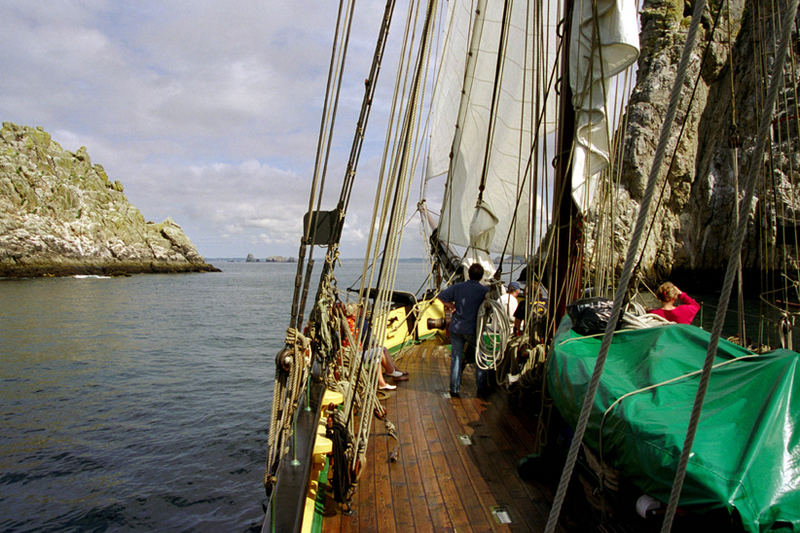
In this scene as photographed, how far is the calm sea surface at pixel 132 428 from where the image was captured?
6129 millimetres

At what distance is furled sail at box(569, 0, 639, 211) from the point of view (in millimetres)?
4117

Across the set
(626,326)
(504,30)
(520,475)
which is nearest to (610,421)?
(626,326)

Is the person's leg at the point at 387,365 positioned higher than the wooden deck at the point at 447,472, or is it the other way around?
the person's leg at the point at 387,365

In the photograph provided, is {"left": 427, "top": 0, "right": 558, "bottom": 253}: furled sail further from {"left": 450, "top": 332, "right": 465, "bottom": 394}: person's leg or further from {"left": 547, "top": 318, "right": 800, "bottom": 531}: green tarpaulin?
{"left": 547, "top": 318, "right": 800, "bottom": 531}: green tarpaulin

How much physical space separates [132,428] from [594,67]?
941cm

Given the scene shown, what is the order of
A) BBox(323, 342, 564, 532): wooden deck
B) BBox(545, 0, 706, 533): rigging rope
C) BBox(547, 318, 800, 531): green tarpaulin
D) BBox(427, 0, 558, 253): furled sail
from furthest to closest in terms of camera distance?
BBox(427, 0, 558, 253): furled sail, BBox(323, 342, 564, 532): wooden deck, BBox(547, 318, 800, 531): green tarpaulin, BBox(545, 0, 706, 533): rigging rope

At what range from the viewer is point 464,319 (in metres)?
4.86

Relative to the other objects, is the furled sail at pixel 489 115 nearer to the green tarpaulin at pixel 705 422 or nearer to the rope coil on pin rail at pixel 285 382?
the green tarpaulin at pixel 705 422

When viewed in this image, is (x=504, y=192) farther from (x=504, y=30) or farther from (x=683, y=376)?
(x=683, y=376)

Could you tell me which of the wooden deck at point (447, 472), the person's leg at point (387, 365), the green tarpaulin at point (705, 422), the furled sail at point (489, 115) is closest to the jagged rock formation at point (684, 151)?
the furled sail at point (489, 115)

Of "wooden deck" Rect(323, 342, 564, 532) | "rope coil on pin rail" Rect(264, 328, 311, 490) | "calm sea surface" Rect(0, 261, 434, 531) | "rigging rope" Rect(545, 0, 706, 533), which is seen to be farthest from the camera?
"calm sea surface" Rect(0, 261, 434, 531)

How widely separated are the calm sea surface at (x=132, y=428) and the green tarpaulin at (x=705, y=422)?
507 centimetres

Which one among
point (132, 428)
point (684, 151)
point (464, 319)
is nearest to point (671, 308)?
point (464, 319)

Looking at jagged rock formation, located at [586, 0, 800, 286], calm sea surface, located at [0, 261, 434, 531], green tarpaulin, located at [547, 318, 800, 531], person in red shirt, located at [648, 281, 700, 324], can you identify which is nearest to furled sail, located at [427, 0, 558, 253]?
person in red shirt, located at [648, 281, 700, 324]
